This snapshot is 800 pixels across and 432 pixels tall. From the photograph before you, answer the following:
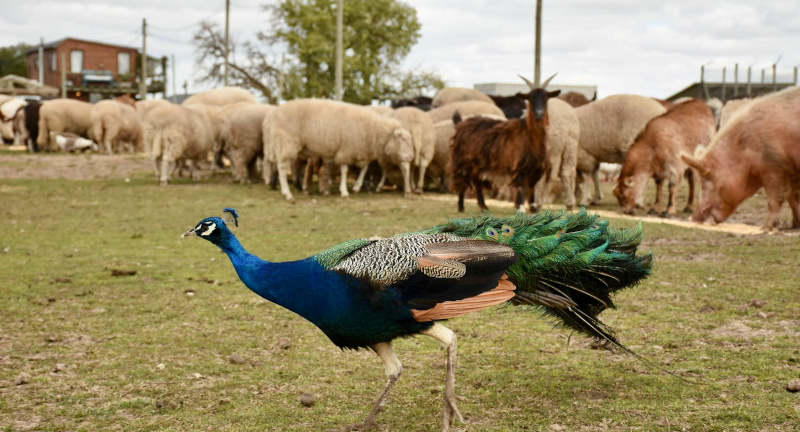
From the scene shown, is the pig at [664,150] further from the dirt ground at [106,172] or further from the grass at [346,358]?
the grass at [346,358]

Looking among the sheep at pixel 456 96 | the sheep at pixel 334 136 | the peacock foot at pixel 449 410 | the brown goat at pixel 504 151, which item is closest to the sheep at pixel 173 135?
the sheep at pixel 334 136

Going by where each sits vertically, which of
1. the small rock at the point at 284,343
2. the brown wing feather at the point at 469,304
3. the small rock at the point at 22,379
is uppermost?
the brown wing feather at the point at 469,304

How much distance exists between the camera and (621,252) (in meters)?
4.61

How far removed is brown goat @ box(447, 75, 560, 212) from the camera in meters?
13.4

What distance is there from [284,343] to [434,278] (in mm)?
2338

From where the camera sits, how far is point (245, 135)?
65.6ft

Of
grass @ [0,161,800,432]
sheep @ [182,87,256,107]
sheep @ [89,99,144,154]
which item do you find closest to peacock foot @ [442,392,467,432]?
grass @ [0,161,800,432]

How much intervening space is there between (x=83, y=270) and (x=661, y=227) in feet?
29.3

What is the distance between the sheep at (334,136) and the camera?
1739cm

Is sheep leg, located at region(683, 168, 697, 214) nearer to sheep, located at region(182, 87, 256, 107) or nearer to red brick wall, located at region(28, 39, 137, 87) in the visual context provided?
sheep, located at region(182, 87, 256, 107)

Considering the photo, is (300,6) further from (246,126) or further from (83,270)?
(83,270)

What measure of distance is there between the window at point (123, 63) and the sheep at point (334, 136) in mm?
51908

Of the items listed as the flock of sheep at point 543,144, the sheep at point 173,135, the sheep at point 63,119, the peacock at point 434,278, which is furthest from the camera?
the sheep at point 63,119

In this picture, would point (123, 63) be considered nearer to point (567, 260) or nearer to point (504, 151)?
point (504, 151)
